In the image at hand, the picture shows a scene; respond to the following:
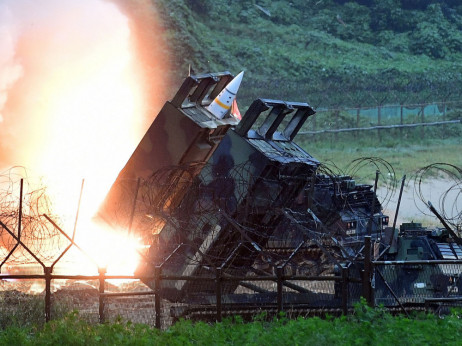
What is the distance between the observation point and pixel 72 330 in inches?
519

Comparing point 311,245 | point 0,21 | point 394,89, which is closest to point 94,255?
point 311,245

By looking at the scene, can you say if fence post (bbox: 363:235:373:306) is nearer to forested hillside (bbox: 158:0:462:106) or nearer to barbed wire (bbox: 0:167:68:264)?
barbed wire (bbox: 0:167:68:264)

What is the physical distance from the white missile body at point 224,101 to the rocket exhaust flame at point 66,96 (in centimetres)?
380

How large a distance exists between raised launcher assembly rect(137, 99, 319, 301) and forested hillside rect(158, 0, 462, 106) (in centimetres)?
3030

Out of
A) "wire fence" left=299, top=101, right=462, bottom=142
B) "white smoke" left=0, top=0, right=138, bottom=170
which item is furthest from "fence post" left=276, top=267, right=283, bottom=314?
"wire fence" left=299, top=101, right=462, bottom=142

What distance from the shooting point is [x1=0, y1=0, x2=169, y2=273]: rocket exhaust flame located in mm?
26594

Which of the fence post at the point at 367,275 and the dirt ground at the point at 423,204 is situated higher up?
the dirt ground at the point at 423,204

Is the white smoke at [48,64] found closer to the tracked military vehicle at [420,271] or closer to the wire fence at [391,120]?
the tracked military vehicle at [420,271]

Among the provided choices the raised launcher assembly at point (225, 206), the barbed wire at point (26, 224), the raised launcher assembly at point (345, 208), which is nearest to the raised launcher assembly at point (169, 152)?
the raised launcher assembly at point (225, 206)

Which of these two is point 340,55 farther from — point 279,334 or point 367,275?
point 279,334

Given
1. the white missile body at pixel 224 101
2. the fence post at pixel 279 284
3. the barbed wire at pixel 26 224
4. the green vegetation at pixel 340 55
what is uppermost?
the green vegetation at pixel 340 55

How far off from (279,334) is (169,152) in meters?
8.40

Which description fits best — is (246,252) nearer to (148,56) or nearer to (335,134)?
(335,134)

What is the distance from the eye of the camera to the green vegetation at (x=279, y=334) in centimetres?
1209
